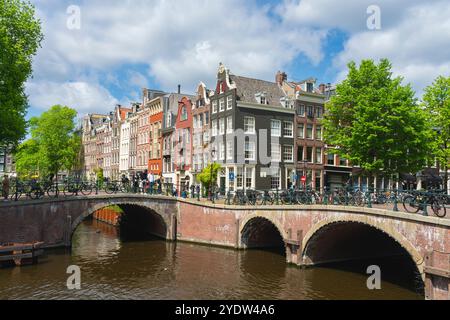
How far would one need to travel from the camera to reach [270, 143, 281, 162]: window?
43375 millimetres

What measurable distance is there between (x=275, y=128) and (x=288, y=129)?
1.76 m

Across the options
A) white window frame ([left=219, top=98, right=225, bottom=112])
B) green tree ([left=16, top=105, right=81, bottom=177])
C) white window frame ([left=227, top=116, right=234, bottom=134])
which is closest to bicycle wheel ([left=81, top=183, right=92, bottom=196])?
white window frame ([left=227, top=116, right=234, bottom=134])

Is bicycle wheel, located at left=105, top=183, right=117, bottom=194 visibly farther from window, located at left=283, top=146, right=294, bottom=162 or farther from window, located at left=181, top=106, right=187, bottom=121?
window, located at left=181, top=106, right=187, bottom=121

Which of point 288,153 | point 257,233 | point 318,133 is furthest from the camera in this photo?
point 318,133

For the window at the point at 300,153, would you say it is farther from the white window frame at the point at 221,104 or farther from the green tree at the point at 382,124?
the green tree at the point at 382,124

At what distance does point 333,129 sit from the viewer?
35281 millimetres

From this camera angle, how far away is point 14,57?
24.3 metres

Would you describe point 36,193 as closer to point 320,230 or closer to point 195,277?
point 195,277

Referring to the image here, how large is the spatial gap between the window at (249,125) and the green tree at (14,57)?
72.7 feet

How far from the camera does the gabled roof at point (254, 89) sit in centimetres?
4332

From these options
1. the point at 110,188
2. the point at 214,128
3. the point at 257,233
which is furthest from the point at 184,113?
the point at 257,233

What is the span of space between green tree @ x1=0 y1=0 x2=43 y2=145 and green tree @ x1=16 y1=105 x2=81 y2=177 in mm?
37359
